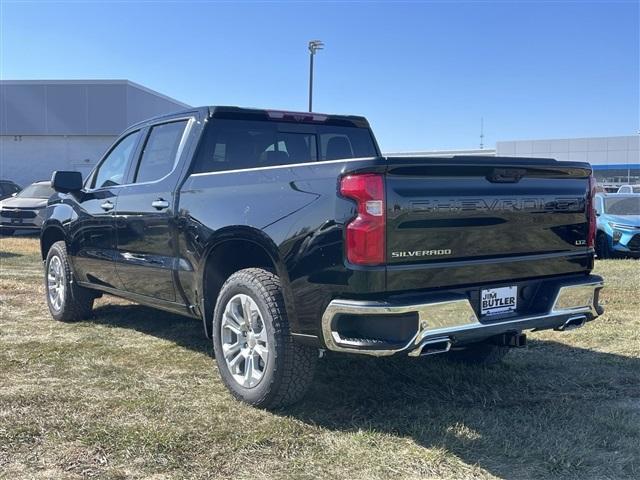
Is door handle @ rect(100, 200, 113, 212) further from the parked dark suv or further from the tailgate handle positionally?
the parked dark suv

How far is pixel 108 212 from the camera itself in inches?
222

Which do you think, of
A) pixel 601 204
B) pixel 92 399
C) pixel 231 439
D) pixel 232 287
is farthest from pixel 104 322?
pixel 601 204

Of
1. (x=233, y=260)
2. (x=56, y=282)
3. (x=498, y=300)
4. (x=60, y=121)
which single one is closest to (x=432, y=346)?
(x=498, y=300)

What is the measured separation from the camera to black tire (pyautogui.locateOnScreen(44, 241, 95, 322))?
6406mm

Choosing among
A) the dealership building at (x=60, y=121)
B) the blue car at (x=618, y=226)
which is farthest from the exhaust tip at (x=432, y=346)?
the dealership building at (x=60, y=121)

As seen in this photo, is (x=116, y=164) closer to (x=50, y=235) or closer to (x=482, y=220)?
(x=50, y=235)

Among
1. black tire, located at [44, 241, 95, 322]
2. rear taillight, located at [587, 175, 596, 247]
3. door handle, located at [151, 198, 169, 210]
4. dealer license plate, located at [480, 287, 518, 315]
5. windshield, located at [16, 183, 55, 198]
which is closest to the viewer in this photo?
dealer license plate, located at [480, 287, 518, 315]

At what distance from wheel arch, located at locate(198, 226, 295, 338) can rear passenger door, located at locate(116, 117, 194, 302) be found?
0.39 metres

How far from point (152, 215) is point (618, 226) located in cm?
1061

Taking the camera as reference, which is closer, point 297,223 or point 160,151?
point 297,223

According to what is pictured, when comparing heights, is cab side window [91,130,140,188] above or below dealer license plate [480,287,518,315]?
above

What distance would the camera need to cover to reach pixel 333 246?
3.42 m

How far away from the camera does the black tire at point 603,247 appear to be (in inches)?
511

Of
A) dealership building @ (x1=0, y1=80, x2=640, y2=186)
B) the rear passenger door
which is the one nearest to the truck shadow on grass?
the rear passenger door
